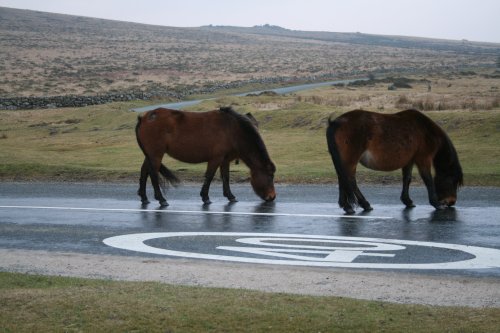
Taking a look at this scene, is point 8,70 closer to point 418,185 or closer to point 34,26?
point 34,26

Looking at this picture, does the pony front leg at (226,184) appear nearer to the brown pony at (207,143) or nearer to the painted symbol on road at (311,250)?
the brown pony at (207,143)

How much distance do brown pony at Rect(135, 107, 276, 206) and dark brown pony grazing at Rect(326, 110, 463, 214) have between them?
2122 millimetres

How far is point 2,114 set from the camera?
4512 centimetres

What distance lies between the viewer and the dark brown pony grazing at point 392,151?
1234 centimetres

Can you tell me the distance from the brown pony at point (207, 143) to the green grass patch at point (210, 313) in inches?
267

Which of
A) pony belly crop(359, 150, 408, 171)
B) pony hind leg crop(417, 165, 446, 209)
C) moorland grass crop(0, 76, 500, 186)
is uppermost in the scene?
pony belly crop(359, 150, 408, 171)

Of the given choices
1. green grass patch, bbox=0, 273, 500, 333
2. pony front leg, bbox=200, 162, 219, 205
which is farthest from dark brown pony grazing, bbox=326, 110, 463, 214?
green grass patch, bbox=0, 273, 500, 333

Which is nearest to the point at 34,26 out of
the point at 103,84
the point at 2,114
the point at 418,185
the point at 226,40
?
the point at 226,40

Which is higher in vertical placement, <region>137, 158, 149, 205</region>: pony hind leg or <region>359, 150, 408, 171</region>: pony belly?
<region>359, 150, 408, 171</region>: pony belly

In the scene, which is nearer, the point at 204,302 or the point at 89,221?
the point at 204,302

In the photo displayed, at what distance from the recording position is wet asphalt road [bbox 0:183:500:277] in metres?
9.27

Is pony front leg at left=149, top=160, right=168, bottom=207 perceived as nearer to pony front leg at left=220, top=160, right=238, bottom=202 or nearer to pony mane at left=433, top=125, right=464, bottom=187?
pony front leg at left=220, top=160, right=238, bottom=202

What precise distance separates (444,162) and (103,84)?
2553 inches

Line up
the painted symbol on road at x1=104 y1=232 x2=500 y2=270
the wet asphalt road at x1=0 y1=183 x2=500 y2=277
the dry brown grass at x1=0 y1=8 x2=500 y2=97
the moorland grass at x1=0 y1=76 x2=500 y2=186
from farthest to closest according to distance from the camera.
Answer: the dry brown grass at x1=0 y1=8 x2=500 y2=97
the moorland grass at x1=0 y1=76 x2=500 y2=186
the wet asphalt road at x1=0 y1=183 x2=500 y2=277
the painted symbol on road at x1=104 y1=232 x2=500 y2=270
